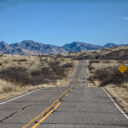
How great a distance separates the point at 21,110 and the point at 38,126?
2980 mm

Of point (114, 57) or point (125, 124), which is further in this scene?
point (114, 57)

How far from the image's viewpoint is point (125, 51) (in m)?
172

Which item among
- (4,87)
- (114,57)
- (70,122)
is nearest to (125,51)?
(114,57)

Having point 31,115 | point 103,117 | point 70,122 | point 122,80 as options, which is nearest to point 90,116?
point 103,117

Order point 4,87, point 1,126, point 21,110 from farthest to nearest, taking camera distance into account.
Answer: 1. point 4,87
2. point 21,110
3. point 1,126

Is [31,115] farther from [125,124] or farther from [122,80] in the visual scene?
[122,80]

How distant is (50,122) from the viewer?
25.5 ft

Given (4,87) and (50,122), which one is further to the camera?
(4,87)

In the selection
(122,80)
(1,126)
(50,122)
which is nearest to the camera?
(1,126)

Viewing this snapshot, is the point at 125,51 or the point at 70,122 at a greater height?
the point at 125,51

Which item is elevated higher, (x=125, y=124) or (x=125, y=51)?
(x=125, y=51)

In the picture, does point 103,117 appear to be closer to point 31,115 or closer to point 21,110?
point 31,115

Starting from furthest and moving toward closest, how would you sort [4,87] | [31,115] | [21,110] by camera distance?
[4,87], [21,110], [31,115]

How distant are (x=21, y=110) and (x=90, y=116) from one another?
303cm
